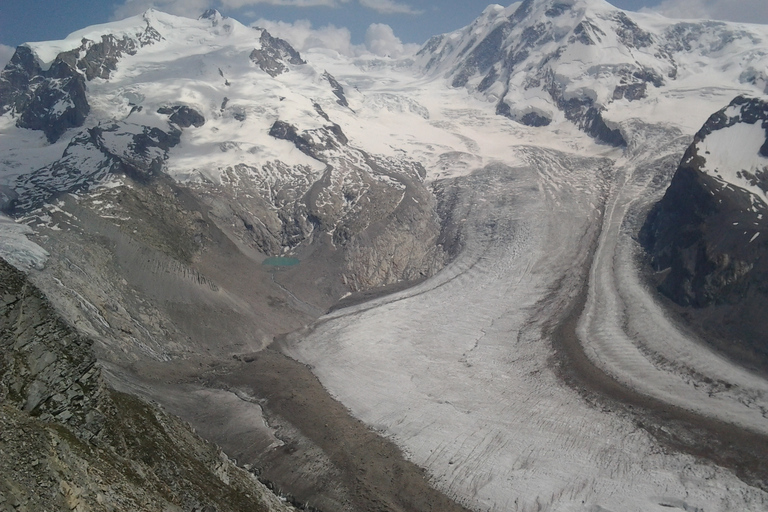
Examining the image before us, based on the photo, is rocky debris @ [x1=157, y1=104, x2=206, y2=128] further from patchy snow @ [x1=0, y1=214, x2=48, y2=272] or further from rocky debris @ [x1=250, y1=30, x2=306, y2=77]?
patchy snow @ [x1=0, y1=214, x2=48, y2=272]

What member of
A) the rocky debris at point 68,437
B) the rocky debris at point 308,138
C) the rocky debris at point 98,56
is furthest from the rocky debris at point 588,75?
the rocky debris at point 68,437

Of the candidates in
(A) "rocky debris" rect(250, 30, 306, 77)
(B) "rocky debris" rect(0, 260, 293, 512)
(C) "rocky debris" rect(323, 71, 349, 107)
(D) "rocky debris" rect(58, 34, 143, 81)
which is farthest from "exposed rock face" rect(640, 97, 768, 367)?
(D) "rocky debris" rect(58, 34, 143, 81)

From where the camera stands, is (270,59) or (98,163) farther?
(270,59)

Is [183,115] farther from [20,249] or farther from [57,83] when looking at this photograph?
[20,249]

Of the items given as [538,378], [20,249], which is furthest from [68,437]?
[538,378]

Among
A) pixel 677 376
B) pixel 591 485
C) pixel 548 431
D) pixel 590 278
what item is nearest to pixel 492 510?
pixel 591 485

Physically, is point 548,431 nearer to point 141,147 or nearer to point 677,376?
point 677,376

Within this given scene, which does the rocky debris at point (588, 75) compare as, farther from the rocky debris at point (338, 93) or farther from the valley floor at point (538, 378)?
the valley floor at point (538, 378)
